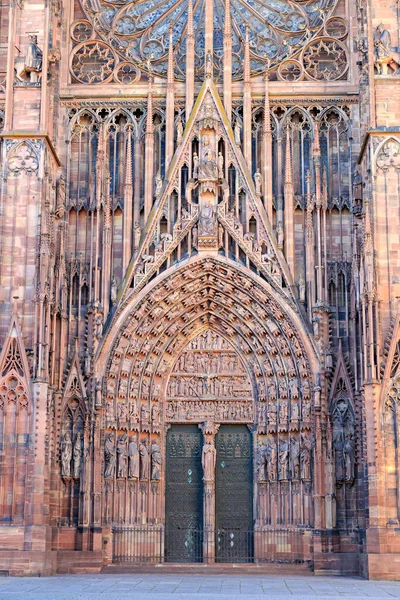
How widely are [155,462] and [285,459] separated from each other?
11.1ft

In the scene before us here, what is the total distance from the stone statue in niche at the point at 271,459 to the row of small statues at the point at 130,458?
285cm

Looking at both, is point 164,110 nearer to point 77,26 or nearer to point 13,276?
point 77,26

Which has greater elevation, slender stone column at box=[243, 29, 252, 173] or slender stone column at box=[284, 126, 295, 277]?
slender stone column at box=[243, 29, 252, 173]

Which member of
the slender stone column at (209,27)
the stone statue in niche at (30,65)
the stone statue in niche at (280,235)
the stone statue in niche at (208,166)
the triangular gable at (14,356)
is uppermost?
the slender stone column at (209,27)

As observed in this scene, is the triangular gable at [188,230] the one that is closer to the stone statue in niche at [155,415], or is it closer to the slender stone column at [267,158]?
the slender stone column at [267,158]

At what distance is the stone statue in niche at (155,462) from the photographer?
82.1 ft

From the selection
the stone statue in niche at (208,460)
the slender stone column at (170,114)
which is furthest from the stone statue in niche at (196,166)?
the stone statue in niche at (208,460)

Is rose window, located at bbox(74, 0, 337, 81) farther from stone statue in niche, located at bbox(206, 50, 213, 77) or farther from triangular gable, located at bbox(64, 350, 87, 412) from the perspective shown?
triangular gable, located at bbox(64, 350, 87, 412)

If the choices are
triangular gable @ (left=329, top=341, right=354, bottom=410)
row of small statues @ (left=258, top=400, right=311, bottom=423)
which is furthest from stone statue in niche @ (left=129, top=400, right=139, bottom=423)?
triangular gable @ (left=329, top=341, right=354, bottom=410)

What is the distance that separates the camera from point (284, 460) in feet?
80.8

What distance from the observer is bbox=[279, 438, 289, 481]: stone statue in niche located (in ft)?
80.5

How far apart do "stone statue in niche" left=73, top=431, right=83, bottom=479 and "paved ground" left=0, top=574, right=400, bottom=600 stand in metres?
2.62

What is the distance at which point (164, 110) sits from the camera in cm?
2680

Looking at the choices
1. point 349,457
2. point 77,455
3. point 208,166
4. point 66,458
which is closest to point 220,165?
point 208,166
